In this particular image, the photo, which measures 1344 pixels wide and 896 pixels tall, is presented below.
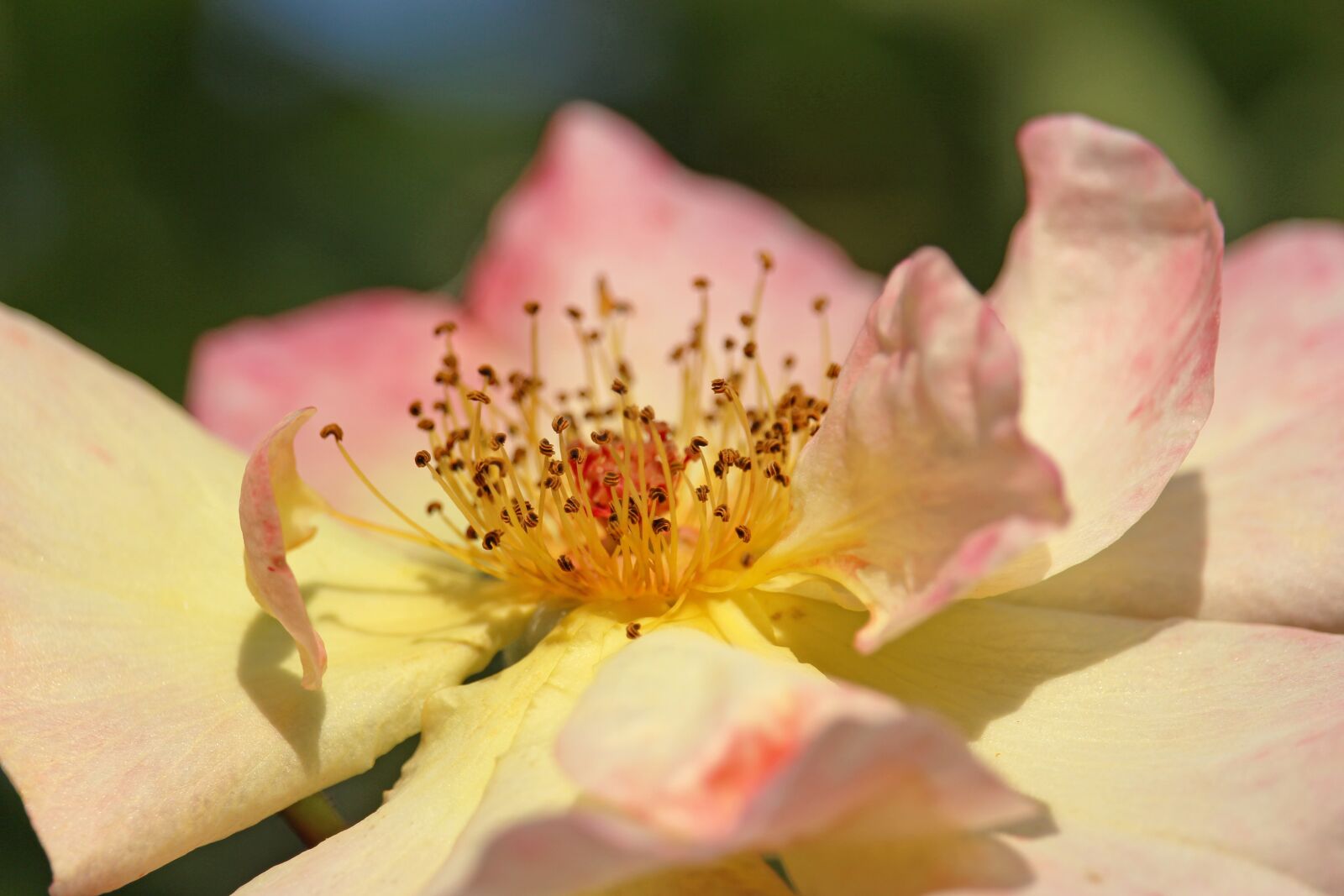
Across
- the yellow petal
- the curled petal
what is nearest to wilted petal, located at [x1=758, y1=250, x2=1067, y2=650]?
the yellow petal

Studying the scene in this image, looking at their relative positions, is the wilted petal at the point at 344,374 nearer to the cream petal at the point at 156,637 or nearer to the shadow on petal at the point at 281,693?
the cream petal at the point at 156,637

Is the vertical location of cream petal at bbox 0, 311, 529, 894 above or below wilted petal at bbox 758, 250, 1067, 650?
below

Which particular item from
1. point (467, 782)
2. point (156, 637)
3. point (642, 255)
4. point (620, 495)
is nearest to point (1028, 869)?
point (467, 782)

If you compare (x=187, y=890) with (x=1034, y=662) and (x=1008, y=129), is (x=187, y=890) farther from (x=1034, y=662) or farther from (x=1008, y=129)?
(x=1008, y=129)

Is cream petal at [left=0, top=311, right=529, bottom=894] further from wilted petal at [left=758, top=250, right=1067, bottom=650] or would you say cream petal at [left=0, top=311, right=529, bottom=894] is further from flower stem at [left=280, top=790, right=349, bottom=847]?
wilted petal at [left=758, top=250, right=1067, bottom=650]

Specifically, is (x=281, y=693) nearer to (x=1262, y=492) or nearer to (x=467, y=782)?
(x=467, y=782)

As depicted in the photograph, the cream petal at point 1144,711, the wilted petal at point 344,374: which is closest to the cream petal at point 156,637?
the wilted petal at point 344,374
